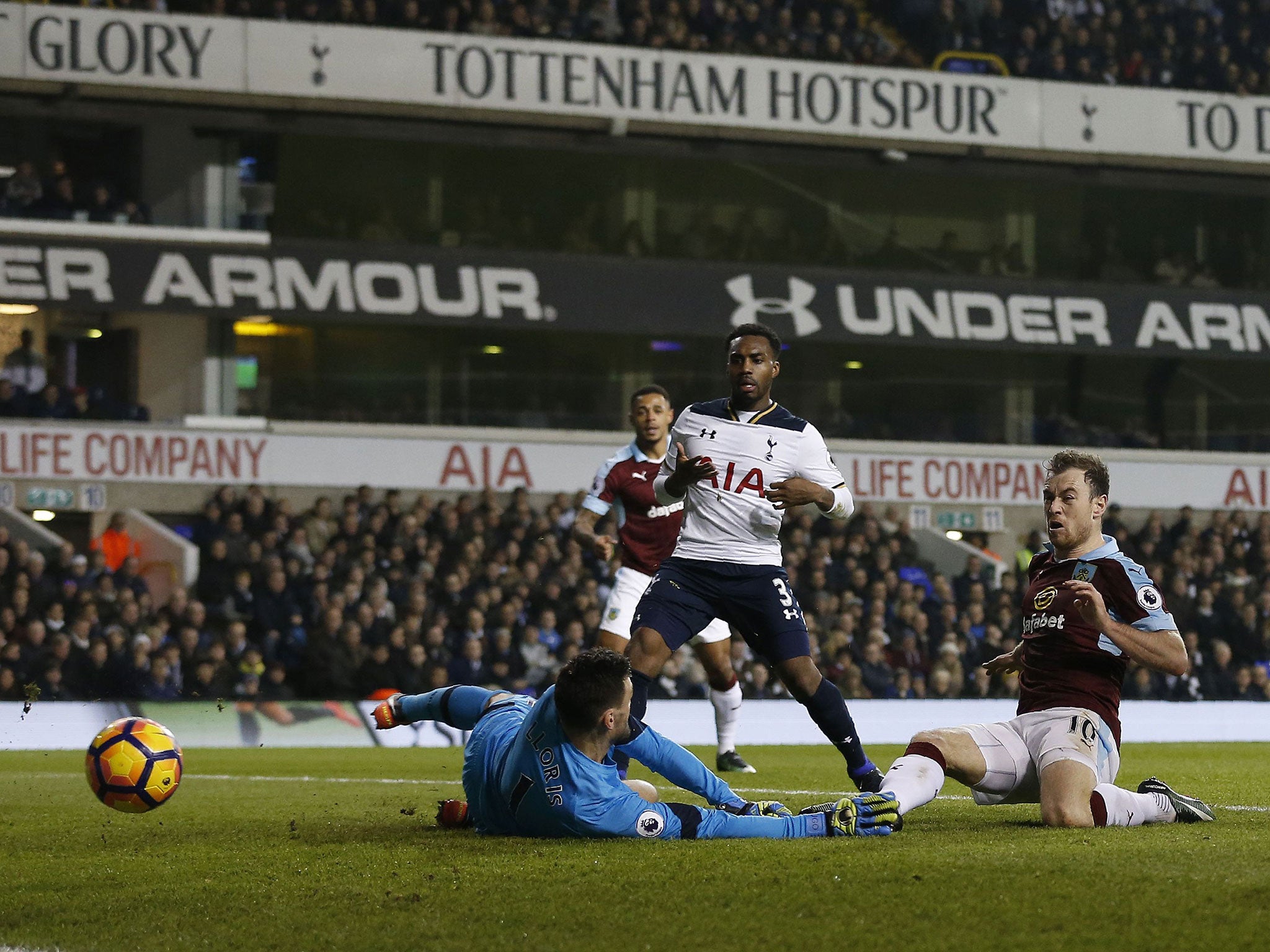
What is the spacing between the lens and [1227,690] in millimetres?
22328

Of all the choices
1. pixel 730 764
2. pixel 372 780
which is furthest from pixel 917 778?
pixel 372 780

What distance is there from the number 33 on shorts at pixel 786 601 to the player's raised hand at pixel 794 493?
18.8 inches

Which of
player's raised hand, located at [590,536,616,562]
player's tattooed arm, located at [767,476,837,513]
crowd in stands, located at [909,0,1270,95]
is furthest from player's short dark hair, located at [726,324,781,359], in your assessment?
crowd in stands, located at [909,0,1270,95]

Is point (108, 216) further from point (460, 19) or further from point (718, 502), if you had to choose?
point (718, 502)

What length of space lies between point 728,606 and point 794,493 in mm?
755

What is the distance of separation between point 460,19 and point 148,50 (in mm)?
4993

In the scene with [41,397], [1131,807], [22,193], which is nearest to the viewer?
[1131,807]

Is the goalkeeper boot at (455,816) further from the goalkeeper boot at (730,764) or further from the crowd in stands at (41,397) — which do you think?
the crowd in stands at (41,397)

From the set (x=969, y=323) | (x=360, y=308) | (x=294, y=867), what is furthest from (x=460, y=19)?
(x=294, y=867)

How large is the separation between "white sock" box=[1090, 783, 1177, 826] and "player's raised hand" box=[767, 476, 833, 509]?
6.57ft

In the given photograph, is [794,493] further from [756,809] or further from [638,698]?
[756,809]

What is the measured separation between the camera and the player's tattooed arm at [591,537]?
1046 centimetres

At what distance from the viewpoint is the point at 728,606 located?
27.7ft

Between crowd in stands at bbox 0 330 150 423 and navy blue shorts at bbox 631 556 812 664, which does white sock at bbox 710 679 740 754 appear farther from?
crowd in stands at bbox 0 330 150 423
